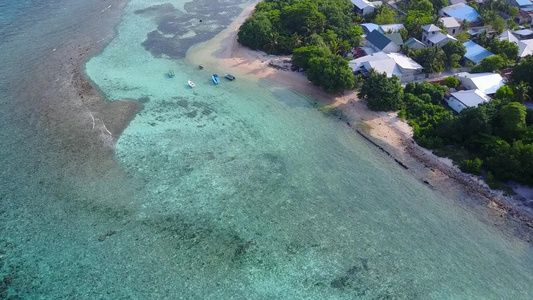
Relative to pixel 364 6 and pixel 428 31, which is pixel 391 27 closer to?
pixel 428 31

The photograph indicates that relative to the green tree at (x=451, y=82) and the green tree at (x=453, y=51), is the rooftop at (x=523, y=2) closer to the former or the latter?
the green tree at (x=453, y=51)

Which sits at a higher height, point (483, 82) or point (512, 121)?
point (512, 121)

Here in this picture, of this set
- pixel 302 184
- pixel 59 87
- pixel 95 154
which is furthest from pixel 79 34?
pixel 302 184

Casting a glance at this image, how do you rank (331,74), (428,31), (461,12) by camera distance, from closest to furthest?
(331,74), (428,31), (461,12)

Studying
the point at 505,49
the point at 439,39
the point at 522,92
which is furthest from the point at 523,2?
the point at 522,92

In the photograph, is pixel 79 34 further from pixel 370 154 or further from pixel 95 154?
pixel 370 154

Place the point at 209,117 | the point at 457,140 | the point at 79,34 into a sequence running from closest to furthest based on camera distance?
the point at 457,140, the point at 209,117, the point at 79,34

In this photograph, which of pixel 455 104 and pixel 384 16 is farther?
pixel 384 16
